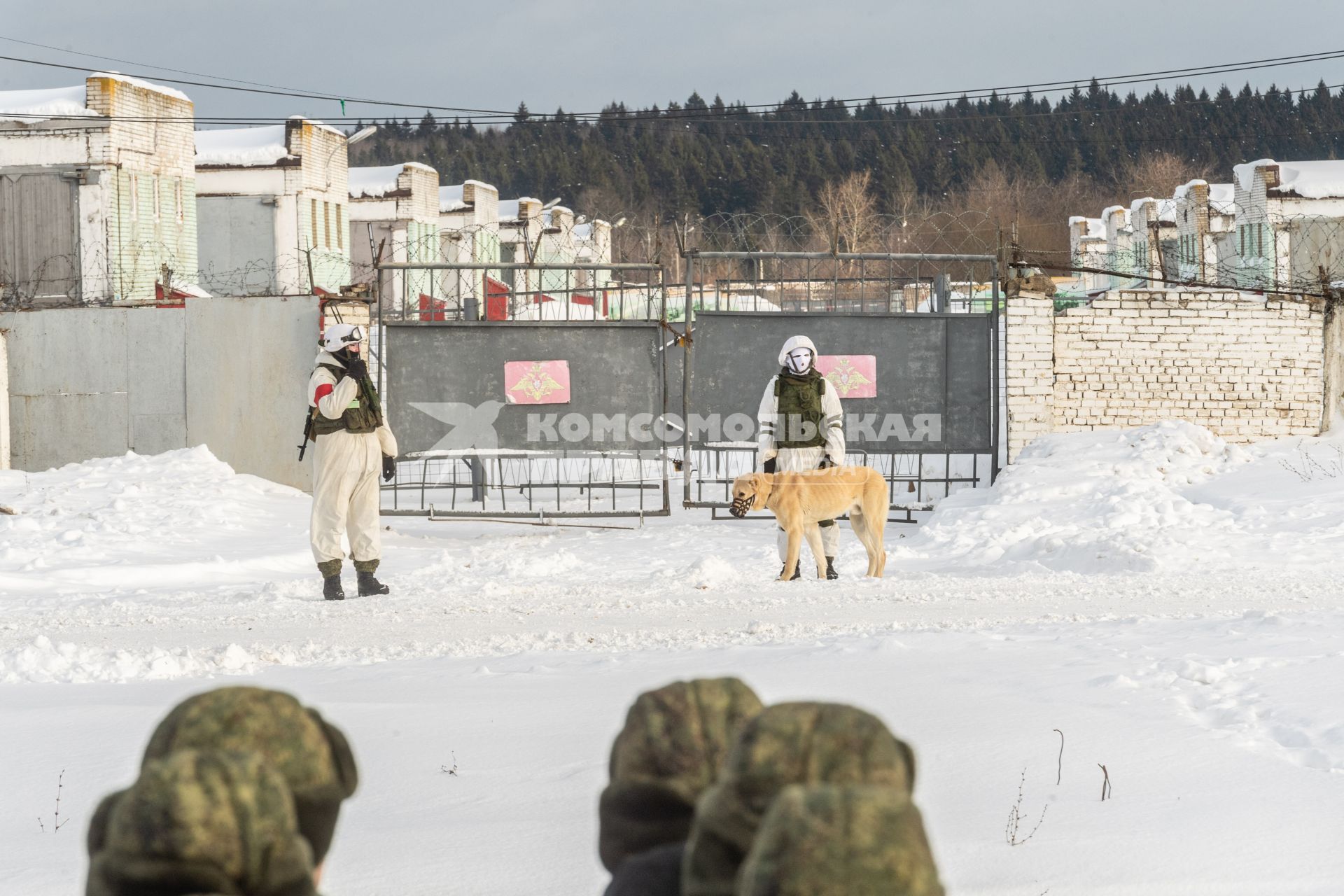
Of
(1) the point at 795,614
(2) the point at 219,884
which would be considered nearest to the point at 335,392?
(1) the point at 795,614

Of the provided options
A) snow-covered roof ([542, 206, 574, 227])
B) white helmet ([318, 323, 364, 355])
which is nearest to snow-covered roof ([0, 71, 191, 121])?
white helmet ([318, 323, 364, 355])

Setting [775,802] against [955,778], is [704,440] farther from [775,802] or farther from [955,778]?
[775,802]

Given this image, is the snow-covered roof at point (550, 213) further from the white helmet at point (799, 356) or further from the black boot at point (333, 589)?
the black boot at point (333, 589)

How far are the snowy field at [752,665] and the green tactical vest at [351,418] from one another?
114cm

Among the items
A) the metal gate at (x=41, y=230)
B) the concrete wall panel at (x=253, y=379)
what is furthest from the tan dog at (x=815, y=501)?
the metal gate at (x=41, y=230)

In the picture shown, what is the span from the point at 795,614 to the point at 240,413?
30.5 feet

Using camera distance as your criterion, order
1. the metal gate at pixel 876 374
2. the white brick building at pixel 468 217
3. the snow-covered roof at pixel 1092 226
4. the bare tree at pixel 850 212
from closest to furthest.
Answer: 1. the metal gate at pixel 876 374
2. the bare tree at pixel 850 212
3. the white brick building at pixel 468 217
4. the snow-covered roof at pixel 1092 226

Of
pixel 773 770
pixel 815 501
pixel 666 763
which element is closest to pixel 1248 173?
pixel 815 501

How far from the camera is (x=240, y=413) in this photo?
48.8 ft

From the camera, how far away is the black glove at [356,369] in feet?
29.1

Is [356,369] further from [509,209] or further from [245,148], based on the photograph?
[509,209]

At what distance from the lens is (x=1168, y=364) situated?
566 inches

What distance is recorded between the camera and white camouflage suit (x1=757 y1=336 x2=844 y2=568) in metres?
10.0

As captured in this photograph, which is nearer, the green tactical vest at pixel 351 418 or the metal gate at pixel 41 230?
the green tactical vest at pixel 351 418
